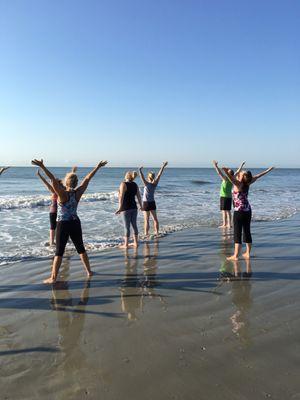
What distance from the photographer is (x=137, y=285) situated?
20.3 ft

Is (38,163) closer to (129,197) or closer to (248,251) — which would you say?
(129,197)

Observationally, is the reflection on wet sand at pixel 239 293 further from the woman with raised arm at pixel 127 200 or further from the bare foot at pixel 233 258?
the woman with raised arm at pixel 127 200

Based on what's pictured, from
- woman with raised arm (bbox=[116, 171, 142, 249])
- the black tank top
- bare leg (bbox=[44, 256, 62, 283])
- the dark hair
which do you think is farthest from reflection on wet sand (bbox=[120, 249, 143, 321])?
the dark hair

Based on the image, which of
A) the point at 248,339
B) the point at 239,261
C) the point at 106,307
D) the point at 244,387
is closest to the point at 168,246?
the point at 239,261

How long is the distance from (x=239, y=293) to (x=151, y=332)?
73.7 inches

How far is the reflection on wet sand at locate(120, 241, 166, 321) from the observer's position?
17.0 feet

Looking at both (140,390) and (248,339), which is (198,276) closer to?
(248,339)

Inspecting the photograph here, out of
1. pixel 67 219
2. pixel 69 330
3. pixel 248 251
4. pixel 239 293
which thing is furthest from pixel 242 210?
pixel 69 330

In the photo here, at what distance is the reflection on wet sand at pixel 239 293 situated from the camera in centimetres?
435

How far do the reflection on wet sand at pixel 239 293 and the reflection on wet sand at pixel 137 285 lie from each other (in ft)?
3.33

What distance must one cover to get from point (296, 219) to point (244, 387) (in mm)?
11830

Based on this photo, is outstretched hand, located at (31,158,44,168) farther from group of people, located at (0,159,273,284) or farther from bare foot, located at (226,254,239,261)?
bare foot, located at (226,254,239,261)

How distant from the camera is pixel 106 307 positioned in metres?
5.21

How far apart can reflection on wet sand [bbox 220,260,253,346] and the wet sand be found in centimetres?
2
